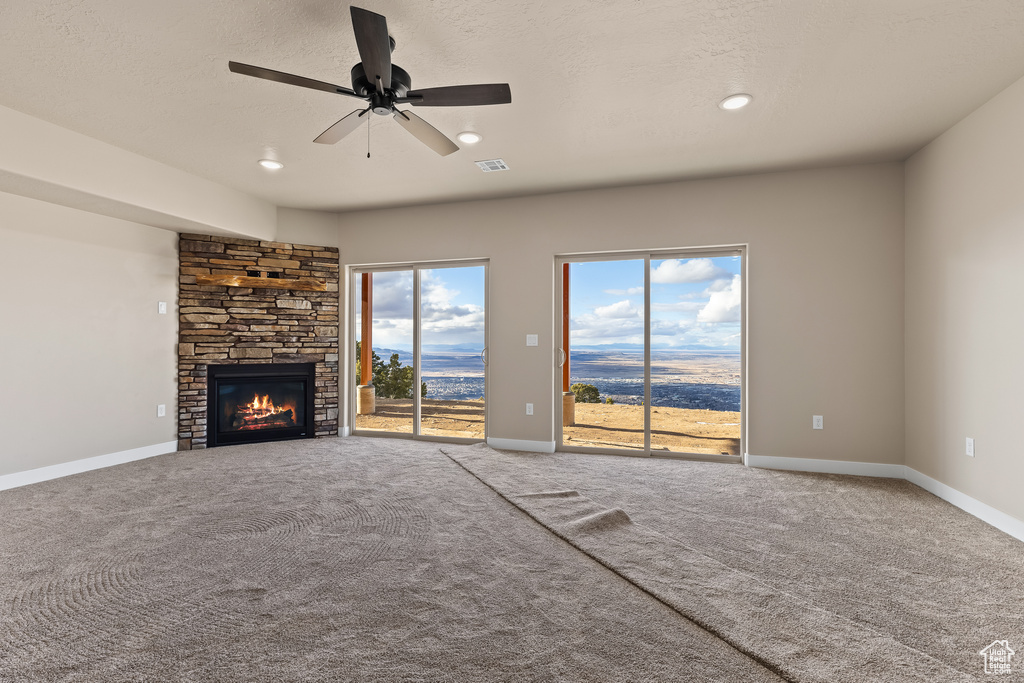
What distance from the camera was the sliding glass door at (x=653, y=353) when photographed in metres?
4.64

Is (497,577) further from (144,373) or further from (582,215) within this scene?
(144,373)

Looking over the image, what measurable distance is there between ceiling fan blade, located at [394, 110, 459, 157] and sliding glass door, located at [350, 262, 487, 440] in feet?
8.32

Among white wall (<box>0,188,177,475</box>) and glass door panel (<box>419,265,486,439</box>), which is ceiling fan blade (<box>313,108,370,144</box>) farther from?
white wall (<box>0,188,177,475</box>)

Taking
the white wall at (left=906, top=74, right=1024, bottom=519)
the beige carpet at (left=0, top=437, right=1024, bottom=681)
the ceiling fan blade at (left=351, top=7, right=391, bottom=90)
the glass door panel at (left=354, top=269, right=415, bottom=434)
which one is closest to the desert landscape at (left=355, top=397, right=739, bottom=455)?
the glass door panel at (left=354, top=269, right=415, bottom=434)

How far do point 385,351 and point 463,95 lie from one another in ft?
12.7

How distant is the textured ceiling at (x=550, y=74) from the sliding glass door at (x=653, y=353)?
43.4 inches

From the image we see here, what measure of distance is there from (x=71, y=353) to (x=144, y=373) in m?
0.67

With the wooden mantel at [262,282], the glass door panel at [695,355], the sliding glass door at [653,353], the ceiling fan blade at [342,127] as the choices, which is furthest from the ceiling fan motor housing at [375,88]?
the wooden mantel at [262,282]

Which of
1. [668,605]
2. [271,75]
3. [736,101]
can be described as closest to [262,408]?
[271,75]

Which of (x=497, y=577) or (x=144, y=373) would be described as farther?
(x=144, y=373)

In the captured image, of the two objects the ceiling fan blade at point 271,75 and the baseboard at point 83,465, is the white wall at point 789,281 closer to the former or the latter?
the ceiling fan blade at point 271,75

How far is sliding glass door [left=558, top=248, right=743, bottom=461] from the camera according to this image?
4641 millimetres

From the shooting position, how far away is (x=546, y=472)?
4164mm

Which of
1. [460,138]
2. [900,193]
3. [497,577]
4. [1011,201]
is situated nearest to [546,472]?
[497,577]
